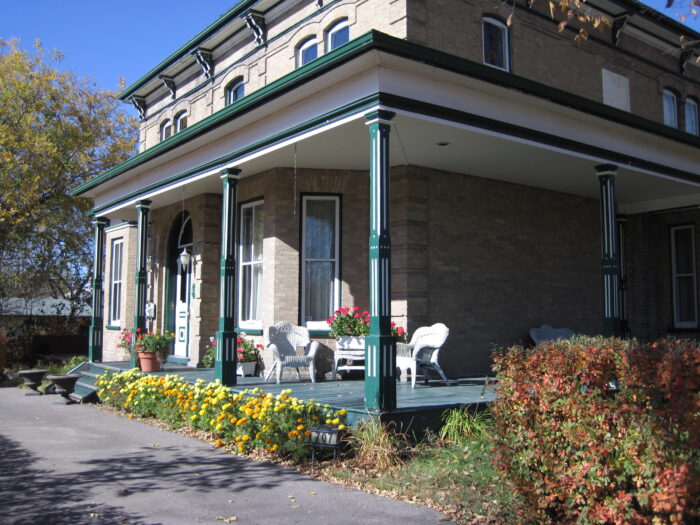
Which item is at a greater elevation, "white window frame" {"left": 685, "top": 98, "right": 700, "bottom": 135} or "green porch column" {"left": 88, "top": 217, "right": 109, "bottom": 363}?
"white window frame" {"left": 685, "top": 98, "right": 700, "bottom": 135}

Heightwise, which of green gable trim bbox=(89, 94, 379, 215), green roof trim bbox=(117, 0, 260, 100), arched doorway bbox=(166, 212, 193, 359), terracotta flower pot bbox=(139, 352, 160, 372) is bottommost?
terracotta flower pot bbox=(139, 352, 160, 372)

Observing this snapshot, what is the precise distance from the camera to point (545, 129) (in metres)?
9.77

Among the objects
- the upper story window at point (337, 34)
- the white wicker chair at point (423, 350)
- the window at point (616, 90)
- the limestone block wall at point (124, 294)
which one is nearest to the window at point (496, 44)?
the upper story window at point (337, 34)

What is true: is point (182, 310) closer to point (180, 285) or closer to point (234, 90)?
point (180, 285)

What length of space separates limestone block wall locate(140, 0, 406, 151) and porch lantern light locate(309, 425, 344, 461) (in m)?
6.50

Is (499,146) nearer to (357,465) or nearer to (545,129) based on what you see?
(545,129)

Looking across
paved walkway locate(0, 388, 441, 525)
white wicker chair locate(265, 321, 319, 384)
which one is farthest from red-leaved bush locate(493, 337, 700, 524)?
white wicker chair locate(265, 321, 319, 384)

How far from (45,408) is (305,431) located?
6773 millimetres

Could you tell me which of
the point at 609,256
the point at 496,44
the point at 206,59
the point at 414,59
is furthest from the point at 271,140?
the point at 206,59

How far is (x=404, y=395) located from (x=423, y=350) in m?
1.39

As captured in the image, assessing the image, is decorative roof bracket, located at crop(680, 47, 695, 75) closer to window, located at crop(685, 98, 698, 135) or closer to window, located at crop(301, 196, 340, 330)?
window, located at crop(685, 98, 698, 135)

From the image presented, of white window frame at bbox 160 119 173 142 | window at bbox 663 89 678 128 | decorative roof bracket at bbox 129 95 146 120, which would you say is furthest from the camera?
decorative roof bracket at bbox 129 95 146 120

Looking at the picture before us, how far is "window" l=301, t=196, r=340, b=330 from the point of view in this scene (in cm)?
1210

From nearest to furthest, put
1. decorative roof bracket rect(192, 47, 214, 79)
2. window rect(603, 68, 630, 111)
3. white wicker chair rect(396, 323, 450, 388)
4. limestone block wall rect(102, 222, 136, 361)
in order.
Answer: white wicker chair rect(396, 323, 450, 388) → window rect(603, 68, 630, 111) → decorative roof bracket rect(192, 47, 214, 79) → limestone block wall rect(102, 222, 136, 361)
